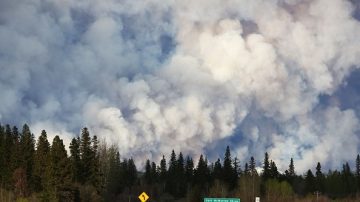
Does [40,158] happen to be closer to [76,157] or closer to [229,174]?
[76,157]

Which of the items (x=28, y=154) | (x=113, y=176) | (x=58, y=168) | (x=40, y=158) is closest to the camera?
(x=58, y=168)

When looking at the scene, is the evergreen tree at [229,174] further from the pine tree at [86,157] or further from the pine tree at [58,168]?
the pine tree at [58,168]

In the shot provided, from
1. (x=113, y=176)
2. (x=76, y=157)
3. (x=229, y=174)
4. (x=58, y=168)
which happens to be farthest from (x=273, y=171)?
(x=58, y=168)

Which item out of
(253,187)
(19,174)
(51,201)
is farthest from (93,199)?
(253,187)

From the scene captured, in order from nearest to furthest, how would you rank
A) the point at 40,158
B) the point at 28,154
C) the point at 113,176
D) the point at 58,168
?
the point at 58,168 → the point at 40,158 → the point at 28,154 → the point at 113,176

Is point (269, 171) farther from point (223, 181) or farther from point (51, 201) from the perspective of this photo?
point (51, 201)

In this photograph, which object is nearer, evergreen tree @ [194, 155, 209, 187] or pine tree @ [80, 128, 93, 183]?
pine tree @ [80, 128, 93, 183]

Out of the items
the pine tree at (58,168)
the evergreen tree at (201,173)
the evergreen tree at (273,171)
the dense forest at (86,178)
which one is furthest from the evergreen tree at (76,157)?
the evergreen tree at (273,171)

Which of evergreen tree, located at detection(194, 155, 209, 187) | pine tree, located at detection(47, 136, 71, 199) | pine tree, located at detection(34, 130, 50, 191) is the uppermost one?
evergreen tree, located at detection(194, 155, 209, 187)

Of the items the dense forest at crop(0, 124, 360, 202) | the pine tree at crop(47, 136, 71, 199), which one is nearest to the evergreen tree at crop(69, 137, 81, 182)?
the dense forest at crop(0, 124, 360, 202)

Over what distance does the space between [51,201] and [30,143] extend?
4861 cm

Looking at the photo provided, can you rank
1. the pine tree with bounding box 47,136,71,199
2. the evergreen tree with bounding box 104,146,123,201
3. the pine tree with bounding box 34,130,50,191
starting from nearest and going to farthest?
the pine tree with bounding box 47,136,71,199 → the pine tree with bounding box 34,130,50,191 → the evergreen tree with bounding box 104,146,123,201

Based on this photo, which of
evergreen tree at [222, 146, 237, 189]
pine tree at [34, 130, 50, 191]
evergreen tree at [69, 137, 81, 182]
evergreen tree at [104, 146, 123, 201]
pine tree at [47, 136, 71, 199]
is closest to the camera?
pine tree at [47, 136, 71, 199]

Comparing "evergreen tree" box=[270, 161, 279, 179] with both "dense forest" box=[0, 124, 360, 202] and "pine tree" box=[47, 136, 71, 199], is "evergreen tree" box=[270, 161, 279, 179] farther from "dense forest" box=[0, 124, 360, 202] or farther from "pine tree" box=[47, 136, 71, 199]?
"pine tree" box=[47, 136, 71, 199]
